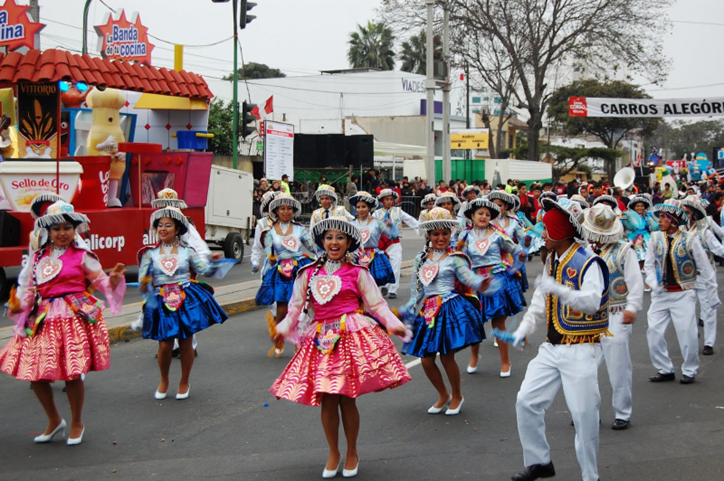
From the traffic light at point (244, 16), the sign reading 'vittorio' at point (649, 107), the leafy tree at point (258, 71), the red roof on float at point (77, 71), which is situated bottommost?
the red roof on float at point (77, 71)

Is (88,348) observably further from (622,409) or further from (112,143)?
(112,143)

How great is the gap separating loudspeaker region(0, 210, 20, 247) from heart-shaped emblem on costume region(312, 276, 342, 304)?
27.9 feet

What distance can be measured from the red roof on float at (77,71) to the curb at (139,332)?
4.25 m

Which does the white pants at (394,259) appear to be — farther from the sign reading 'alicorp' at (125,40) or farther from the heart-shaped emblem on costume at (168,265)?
the sign reading 'alicorp' at (125,40)

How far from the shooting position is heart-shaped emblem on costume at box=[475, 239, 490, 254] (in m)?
8.57

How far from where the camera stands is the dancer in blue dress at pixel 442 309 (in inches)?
264

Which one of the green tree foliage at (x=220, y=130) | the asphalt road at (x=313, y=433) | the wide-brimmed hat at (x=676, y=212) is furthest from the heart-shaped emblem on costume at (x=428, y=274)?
the green tree foliage at (x=220, y=130)

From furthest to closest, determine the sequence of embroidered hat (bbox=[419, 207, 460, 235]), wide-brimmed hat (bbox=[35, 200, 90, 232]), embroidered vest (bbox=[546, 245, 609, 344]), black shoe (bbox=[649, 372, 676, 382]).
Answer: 1. black shoe (bbox=[649, 372, 676, 382])
2. embroidered hat (bbox=[419, 207, 460, 235])
3. wide-brimmed hat (bbox=[35, 200, 90, 232])
4. embroidered vest (bbox=[546, 245, 609, 344])

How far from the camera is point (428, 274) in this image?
6941mm

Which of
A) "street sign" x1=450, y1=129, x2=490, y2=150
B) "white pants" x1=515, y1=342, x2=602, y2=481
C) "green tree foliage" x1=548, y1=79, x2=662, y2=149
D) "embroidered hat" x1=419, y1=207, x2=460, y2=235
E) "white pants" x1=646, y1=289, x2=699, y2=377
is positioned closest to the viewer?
"white pants" x1=515, y1=342, x2=602, y2=481

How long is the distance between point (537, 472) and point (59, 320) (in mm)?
3739

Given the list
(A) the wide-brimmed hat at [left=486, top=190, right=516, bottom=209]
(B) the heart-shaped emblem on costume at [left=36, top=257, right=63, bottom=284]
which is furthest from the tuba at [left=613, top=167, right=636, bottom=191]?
(B) the heart-shaped emblem on costume at [left=36, top=257, right=63, bottom=284]

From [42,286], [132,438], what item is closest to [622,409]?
[132,438]

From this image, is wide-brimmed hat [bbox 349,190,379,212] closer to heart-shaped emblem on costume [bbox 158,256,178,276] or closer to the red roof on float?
the red roof on float
